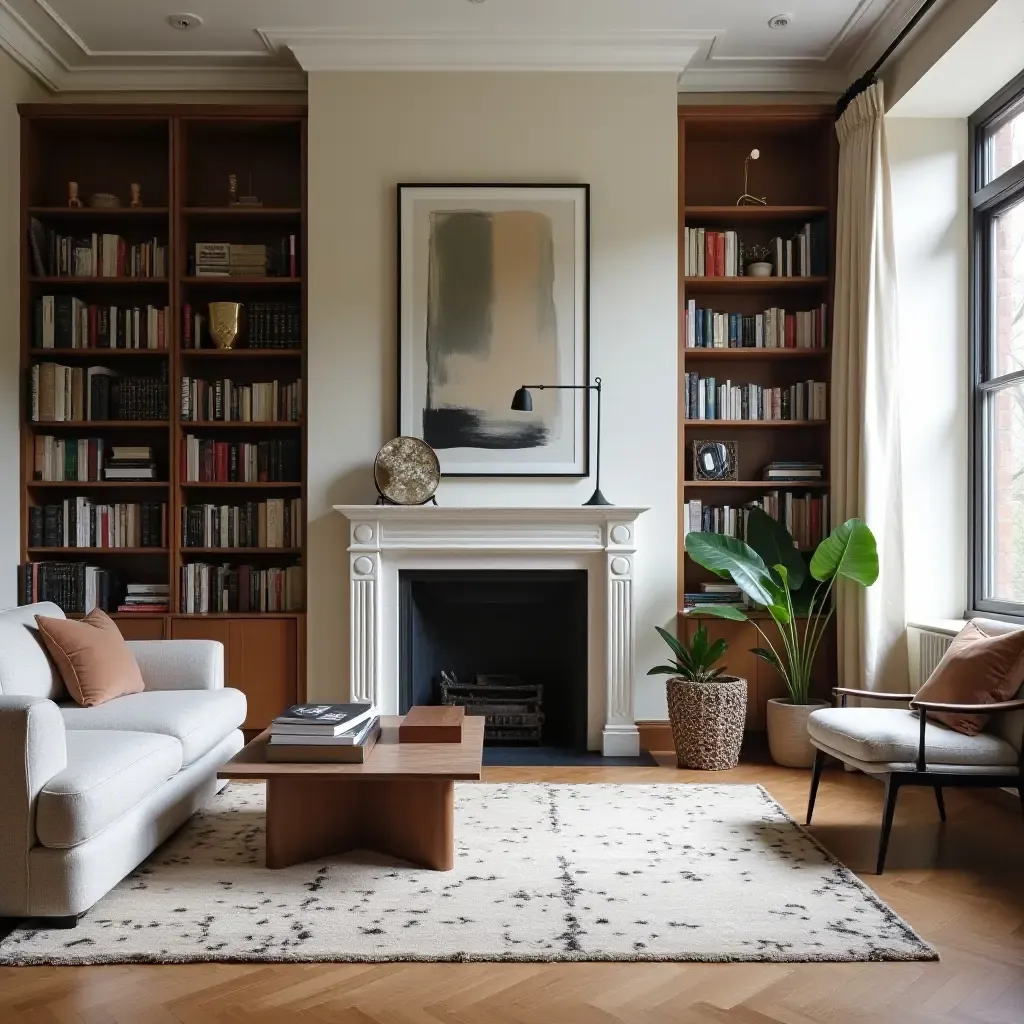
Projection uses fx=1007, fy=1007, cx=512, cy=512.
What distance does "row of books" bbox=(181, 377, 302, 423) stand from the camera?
17.2 feet

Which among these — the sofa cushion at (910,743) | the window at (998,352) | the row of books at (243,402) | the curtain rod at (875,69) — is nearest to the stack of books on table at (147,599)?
the row of books at (243,402)

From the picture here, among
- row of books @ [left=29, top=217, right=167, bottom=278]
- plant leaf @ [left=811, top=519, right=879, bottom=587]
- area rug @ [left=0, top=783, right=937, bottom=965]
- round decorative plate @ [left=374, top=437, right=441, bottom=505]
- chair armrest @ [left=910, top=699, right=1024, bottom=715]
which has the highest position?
row of books @ [left=29, top=217, right=167, bottom=278]

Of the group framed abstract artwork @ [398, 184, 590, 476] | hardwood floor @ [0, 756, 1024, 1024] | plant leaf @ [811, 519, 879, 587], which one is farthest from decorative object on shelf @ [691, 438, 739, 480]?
hardwood floor @ [0, 756, 1024, 1024]

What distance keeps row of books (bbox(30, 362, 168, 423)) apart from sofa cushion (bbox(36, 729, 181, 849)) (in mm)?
2384

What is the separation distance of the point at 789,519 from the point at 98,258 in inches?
152

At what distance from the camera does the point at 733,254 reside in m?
5.27

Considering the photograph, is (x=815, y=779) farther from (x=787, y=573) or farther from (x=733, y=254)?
(x=733, y=254)

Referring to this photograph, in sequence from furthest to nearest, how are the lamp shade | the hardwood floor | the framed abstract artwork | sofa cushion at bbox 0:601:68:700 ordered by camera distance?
the framed abstract artwork
the lamp shade
sofa cushion at bbox 0:601:68:700
the hardwood floor

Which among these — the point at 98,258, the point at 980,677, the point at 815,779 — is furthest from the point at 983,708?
the point at 98,258

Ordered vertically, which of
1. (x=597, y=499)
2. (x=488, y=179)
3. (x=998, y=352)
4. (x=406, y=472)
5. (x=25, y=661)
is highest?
(x=488, y=179)

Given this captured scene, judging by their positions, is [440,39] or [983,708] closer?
[983,708]

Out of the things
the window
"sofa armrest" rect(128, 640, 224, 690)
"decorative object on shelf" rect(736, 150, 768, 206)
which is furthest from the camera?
"decorative object on shelf" rect(736, 150, 768, 206)

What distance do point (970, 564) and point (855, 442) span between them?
81cm

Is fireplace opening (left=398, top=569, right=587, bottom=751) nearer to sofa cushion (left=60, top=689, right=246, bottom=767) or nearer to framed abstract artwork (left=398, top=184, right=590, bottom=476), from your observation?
framed abstract artwork (left=398, top=184, right=590, bottom=476)
